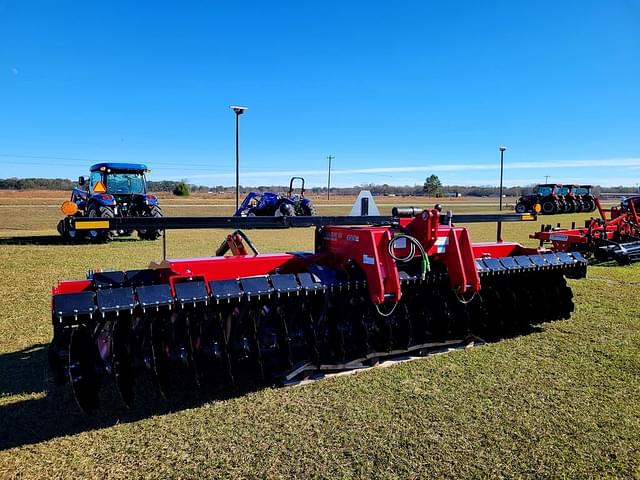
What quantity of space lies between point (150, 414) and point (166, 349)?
54 centimetres

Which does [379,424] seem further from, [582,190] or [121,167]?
[582,190]

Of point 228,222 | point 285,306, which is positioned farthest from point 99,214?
point 285,306

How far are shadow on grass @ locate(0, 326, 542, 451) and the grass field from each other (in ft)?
0.05

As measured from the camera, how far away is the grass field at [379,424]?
325 cm

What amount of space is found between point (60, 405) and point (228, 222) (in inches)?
84.8

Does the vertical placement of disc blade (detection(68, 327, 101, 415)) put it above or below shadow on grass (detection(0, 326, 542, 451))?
above

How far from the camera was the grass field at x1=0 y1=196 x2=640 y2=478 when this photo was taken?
325 cm

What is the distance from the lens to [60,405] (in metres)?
4.14

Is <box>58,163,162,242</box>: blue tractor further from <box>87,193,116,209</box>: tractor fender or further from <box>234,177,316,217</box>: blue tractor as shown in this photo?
<box>234,177,316,217</box>: blue tractor

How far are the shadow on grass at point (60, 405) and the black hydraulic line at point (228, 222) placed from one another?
1.50 m

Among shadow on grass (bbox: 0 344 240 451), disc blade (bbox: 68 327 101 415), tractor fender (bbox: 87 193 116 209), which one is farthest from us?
tractor fender (bbox: 87 193 116 209)

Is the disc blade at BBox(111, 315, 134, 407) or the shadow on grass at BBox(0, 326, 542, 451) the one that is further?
Answer: the disc blade at BBox(111, 315, 134, 407)

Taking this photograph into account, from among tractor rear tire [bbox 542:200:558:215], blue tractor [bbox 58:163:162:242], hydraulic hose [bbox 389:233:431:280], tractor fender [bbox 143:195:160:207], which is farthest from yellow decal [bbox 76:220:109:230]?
tractor rear tire [bbox 542:200:558:215]

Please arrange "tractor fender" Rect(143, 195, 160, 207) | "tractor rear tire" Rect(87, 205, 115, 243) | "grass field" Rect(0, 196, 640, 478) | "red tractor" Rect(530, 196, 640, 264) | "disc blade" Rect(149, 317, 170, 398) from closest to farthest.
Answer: "grass field" Rect(0, 196, 640, 478) < "disc blade" Rect(149, 317, 170, 398) < "red tractor" Rect(530, 196, 640, 264) < "tractor rear tire" Rect(87, 205, 115, 243) < "tractor fender" Rect(143, 195, 160, 207)
